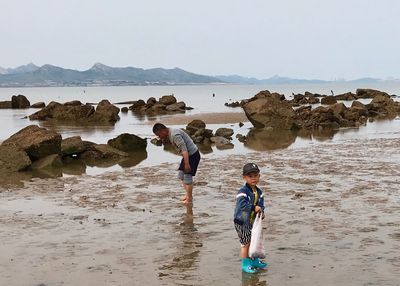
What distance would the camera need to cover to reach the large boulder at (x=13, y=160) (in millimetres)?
17000

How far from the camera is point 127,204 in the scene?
11750 millimetres

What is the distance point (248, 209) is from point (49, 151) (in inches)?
533

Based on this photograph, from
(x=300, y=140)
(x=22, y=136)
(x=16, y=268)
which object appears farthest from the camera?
(x=300, y=140)

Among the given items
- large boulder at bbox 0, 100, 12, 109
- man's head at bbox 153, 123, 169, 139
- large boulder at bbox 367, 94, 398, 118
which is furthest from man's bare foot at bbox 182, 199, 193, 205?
large boulder at bbox 0, 100, 12, 109

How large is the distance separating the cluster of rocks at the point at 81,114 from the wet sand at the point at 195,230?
29.7 meters

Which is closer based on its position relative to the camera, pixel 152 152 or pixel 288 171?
pixel 288 171

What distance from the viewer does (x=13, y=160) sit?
17.2 m

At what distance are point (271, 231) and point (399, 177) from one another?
677 centimetres

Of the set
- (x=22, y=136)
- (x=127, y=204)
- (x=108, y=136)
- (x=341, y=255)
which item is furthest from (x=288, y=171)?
(x=108, y=136)

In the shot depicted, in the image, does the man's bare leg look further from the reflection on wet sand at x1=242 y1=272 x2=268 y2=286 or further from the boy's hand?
the reflection on wet sand at x1=242 y1=272 x2=268 y2=286

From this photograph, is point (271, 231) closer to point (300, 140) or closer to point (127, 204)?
point (127, 204)

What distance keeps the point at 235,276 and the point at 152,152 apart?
16116mm

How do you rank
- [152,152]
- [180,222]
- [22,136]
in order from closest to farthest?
[180,222] < [22,136] < [152,152]

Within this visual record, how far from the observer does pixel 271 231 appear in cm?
916
